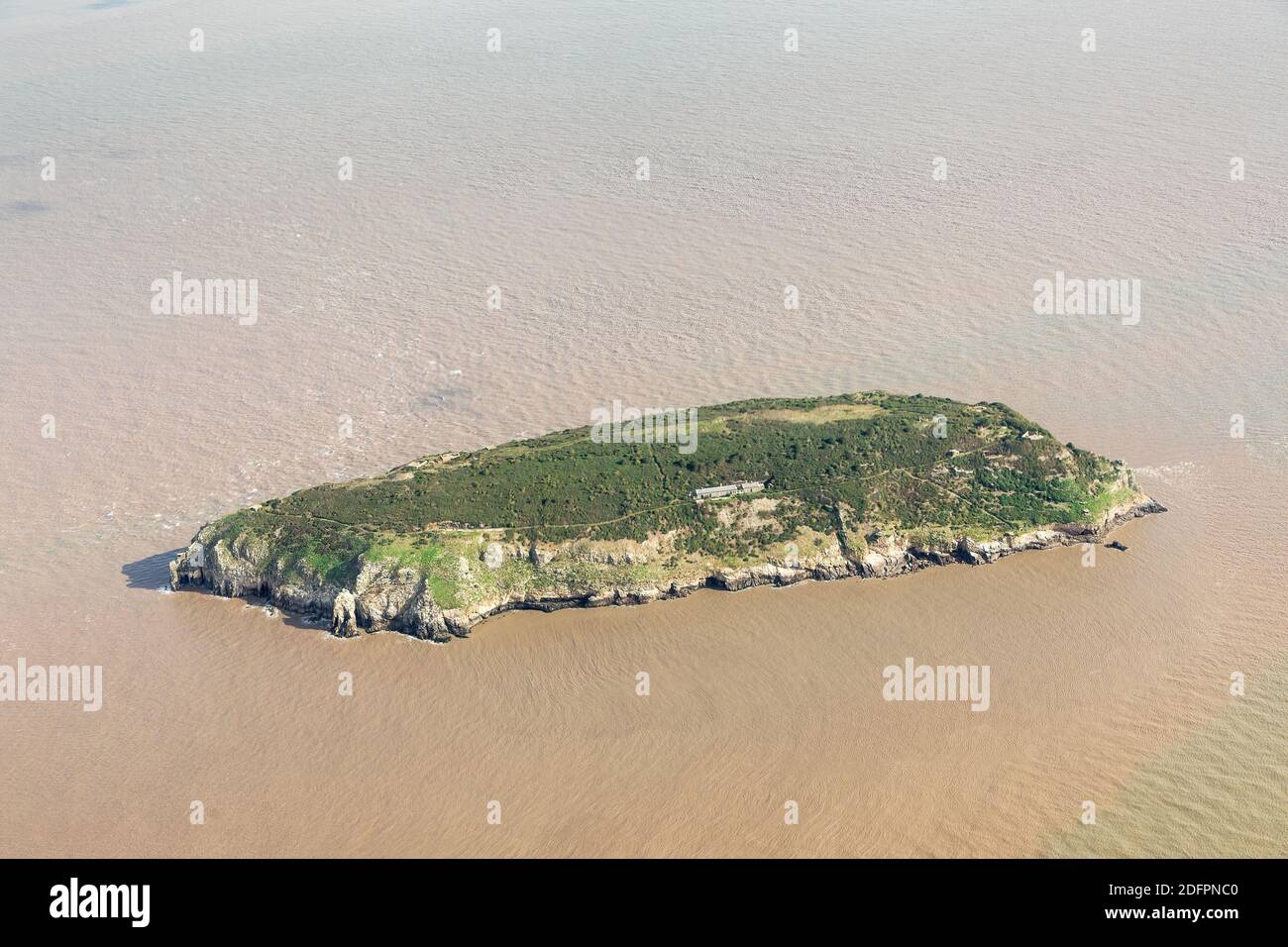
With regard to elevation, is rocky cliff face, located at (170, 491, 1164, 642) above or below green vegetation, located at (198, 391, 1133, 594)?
below

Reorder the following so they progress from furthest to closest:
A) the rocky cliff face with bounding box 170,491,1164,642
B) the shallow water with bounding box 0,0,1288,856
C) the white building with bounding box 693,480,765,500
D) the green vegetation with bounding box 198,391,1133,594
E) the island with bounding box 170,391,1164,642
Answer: the white building with bounding box 693,480,765,500, the green vegetation with bounding box 198,391,1133,594, the island with bounding box 170,391,1164,642, the rocky cliff face with bounding box 170,491,1164,642, the shallow water with bounding box 0,0,1288,856

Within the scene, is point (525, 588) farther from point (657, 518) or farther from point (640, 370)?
point (640, 370)

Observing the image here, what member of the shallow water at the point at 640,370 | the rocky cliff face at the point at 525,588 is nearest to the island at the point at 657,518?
the rocky cliff face at the point at 525,588

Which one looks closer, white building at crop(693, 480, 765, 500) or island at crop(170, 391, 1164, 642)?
island at crop(170, 391, 1164, 642)

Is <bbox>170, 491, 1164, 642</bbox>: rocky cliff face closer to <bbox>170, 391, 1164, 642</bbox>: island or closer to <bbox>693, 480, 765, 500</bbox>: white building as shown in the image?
<bbox>170, 391, 1164, 642</bbox>: island

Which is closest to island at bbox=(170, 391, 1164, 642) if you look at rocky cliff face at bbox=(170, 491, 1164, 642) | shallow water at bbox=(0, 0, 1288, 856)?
rocky cliff face at bbox=(170, 491, 1164, 642)

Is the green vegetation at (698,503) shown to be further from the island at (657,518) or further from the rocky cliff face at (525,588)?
the rocky cliff face at (525,588)

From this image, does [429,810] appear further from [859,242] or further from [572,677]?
[859,242]
